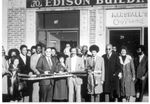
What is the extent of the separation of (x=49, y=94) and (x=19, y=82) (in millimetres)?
904

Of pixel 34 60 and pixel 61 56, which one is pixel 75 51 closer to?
pixel 61 56

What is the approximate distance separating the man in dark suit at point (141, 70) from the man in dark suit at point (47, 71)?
7.29 feet

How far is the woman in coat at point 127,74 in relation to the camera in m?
9.77

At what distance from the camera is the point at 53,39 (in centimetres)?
1011

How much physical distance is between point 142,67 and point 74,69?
182 centimetres

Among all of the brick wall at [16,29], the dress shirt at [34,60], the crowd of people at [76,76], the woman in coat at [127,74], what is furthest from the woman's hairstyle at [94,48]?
the brick wall at [16,29]

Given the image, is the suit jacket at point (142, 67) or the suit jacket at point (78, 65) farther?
the suit jacket at point (78, 65)

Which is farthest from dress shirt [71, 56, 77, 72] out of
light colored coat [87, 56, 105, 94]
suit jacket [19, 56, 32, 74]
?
suit jacket [19, 56, 32, 74]

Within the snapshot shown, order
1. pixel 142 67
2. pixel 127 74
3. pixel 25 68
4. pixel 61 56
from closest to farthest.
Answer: pixel 142 67
pixel 127 74
pixel 61 56
pixel 25 68

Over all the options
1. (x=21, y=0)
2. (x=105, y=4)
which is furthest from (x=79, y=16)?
(x=21, y=0)

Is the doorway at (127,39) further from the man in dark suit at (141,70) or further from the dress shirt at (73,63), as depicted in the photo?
the dress shirt at (73,63)

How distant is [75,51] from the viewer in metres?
9.96

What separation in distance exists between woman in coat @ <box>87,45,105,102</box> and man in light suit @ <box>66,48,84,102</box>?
25cm

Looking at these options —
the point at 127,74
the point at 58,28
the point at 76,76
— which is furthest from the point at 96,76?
the point at 58,28
